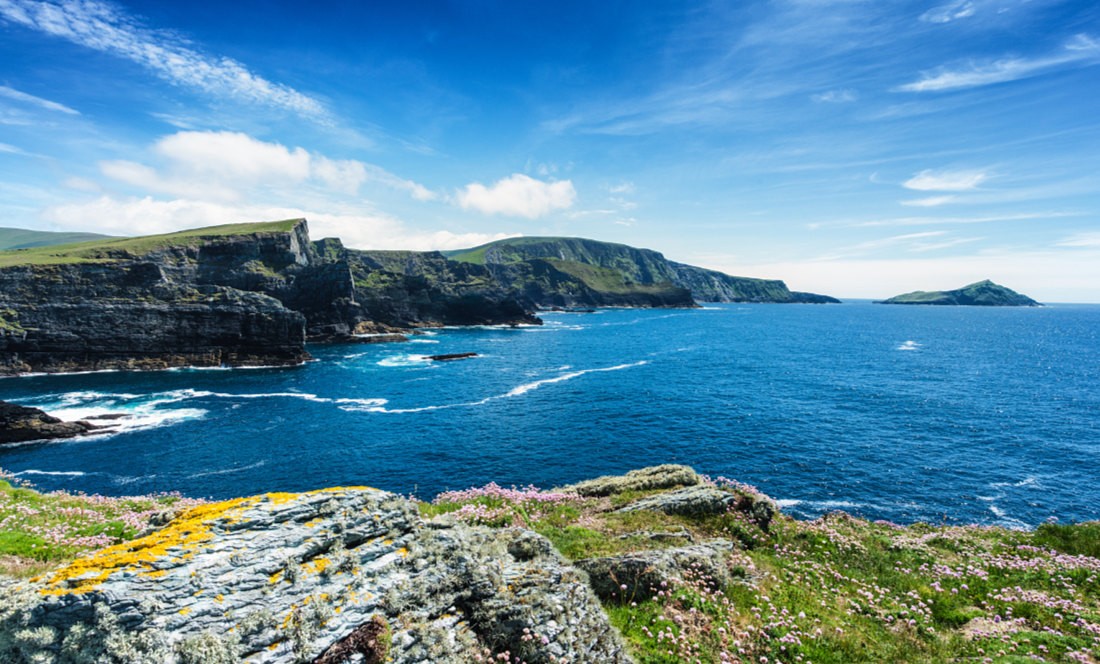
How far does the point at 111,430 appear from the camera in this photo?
2052 inches

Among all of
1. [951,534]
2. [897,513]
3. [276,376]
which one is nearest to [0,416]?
[276,376]

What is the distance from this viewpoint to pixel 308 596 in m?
8.51

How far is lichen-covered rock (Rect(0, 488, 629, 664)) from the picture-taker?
6.81 metres

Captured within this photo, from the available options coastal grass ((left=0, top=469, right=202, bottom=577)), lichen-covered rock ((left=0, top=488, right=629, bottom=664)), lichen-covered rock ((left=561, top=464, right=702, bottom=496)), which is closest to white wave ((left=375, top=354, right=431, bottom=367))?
coastal grass ((left=0, top=469, right=202, bottom=577))

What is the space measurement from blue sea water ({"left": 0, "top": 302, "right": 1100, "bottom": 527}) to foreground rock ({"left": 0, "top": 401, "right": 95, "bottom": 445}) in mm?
3363

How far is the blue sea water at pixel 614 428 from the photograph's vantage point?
3897 centimetres

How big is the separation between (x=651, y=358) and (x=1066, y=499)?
6903 centimetres

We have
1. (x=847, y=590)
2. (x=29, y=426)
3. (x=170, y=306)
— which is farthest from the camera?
(x=170, y=306)

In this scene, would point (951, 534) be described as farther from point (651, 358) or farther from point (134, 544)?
point (651, 358)

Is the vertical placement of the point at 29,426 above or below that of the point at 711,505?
below

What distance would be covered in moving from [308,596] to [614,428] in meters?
46.2

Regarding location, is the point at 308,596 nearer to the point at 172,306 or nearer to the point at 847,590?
the point at 847,590

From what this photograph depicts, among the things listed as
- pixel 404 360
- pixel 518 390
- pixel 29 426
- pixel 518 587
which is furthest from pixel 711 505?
pixel 404 360

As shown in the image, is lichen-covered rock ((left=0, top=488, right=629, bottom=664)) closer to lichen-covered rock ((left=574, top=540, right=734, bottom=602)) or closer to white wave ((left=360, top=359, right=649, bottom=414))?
lichen-covered rock ((left=574, top=540, right=734, bottom=602))
